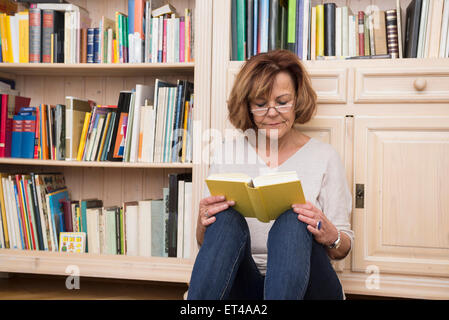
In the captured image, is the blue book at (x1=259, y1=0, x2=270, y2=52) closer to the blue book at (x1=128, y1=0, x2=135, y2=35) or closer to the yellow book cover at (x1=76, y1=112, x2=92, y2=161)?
the blue book at (x1=128, y1=0, x2=135, y2=35)

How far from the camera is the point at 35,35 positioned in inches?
67.1

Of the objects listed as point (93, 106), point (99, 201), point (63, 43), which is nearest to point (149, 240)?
point (99, 201)

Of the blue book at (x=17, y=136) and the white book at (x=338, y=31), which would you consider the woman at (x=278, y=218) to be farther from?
the blue book at (x=17, y=136)

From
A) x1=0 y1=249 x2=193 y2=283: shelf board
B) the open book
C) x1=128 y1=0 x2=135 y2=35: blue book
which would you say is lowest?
x1=0 y1=249 x2=193 y2=283: shelf board

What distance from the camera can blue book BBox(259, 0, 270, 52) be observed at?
4.90ft

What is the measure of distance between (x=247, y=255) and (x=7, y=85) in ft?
4.79

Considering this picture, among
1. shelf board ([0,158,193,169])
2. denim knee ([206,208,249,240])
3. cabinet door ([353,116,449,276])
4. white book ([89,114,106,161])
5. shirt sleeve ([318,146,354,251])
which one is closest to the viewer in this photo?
denim knee ([206,208,249,240])

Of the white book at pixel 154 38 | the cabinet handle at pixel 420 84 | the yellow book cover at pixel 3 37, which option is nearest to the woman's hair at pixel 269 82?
the cabinet handle at pixel 420 84

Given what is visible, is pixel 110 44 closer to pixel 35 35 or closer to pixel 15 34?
pixel 35 35

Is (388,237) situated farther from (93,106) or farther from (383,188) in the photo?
(93,106)

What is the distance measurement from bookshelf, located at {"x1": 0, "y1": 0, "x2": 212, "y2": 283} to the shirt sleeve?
0.48m

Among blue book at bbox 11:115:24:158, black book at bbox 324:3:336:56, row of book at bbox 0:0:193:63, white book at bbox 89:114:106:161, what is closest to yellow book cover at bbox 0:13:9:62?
row of book at bbox 0:0:193:63

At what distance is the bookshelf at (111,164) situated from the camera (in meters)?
1.54

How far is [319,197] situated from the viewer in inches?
49.9
